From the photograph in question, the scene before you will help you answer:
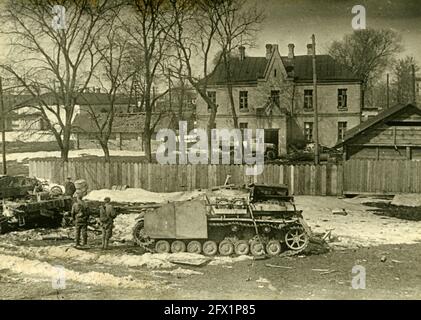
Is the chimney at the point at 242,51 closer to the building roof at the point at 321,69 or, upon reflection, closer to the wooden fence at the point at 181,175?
the building roof at the point at 321,69

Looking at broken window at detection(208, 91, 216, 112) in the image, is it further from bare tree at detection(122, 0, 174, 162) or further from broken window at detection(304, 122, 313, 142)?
broken window at detection(304, 122, 313, 142)

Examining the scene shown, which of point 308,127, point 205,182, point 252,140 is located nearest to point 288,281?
point 205,182

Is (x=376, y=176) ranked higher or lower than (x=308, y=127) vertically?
lower

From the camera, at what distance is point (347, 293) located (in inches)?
322

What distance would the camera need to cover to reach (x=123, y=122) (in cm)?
1689

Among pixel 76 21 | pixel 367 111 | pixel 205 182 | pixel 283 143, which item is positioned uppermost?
pixel 76 21

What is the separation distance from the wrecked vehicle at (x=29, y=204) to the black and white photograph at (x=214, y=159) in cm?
4

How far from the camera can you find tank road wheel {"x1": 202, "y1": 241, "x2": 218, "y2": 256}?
32.5 feet

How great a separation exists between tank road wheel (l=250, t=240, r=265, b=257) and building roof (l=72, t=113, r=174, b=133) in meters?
6.02

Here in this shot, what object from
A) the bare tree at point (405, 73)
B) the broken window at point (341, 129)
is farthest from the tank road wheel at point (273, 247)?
the broken window at point (341, 129)

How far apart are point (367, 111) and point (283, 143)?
19.5 feet

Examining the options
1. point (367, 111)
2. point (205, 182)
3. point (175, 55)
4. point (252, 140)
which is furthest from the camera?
point (367, 111)

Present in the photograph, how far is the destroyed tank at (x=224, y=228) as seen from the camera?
32.4 ft
